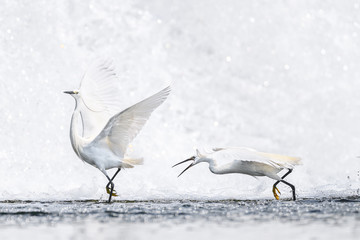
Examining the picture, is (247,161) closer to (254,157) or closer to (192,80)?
(254,157)

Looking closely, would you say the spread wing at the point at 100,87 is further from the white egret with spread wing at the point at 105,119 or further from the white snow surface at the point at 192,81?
the white snow surface at the point at 192,81

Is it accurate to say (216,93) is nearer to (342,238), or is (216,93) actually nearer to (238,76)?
(238,76)

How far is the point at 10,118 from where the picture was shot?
1633 centimetres

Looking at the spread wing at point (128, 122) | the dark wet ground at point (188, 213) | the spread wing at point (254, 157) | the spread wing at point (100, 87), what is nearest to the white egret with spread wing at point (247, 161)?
the spread wing at point (254, 157)

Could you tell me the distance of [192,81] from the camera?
63.2 feet

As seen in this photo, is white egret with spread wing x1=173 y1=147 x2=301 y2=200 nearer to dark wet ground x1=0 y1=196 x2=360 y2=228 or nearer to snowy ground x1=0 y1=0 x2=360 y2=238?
dark wet ground x1=0 y1=196 x2=360 y2=228

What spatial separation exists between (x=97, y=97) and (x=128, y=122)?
1980 millimetres

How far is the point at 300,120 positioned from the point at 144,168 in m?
5.15

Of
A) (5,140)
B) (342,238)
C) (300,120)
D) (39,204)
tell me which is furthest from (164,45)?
(342,238)

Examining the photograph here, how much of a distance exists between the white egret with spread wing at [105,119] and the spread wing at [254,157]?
1.40 meters

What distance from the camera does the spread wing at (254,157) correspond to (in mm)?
10953

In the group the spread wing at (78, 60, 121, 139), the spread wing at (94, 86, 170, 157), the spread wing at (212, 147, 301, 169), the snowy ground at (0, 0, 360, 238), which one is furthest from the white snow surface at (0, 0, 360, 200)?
the spread wing at (212, 147, 301, 169)

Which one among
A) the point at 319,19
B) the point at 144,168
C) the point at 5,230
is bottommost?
the point at 5,230

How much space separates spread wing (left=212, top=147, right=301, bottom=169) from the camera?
35.9ft
